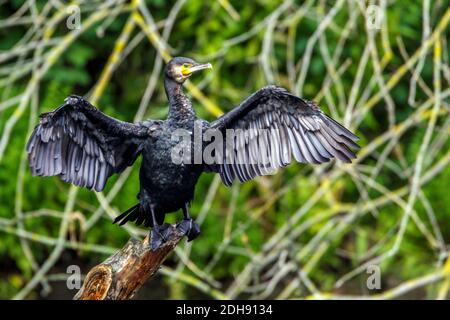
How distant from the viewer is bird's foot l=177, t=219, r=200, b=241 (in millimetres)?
5121

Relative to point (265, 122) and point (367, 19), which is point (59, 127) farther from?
point (367, 19)

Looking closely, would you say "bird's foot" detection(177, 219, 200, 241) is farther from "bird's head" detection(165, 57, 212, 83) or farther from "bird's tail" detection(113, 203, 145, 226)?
"bird's head" detection(165, 57, 212, 83)

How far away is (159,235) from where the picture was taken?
196 inches

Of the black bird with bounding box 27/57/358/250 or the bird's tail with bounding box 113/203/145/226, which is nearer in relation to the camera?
the black bird with bounding box 27/57/358/250

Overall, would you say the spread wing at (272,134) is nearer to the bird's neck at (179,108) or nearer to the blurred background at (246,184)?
the bird's neck at (179,108)

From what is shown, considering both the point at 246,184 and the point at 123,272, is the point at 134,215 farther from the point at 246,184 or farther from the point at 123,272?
the point at 246,184

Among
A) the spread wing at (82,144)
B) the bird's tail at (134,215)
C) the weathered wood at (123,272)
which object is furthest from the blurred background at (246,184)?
the weathered wood at (123,272)

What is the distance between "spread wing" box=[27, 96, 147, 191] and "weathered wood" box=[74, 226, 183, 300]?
0.44 meters

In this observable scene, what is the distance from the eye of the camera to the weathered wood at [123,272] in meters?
4.77

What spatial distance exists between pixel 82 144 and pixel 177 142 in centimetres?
45

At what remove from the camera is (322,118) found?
16.6 feet

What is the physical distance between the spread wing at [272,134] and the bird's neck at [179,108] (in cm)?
14

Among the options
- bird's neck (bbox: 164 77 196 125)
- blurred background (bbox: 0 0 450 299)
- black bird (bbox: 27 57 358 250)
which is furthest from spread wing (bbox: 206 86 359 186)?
blurred background (bbox: 0 0 450 299)

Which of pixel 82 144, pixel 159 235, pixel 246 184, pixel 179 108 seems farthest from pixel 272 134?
pixel 246 184
